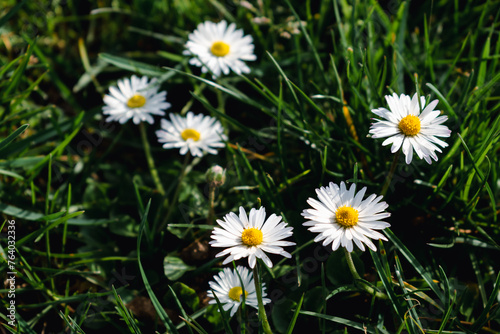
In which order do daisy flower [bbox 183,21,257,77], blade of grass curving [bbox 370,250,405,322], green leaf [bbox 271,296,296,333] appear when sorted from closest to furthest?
blade of grass curving [bbox 370,250,405,322], green leaf [bbox 271,296,296,333], daisy flower [bbox 183,21,257,77]

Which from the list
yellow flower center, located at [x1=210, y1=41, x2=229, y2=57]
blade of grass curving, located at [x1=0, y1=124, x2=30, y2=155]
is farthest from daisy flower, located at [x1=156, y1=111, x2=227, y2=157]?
blade of grass curving, located at [x1=0, y1=124, x2=30, y2=155]

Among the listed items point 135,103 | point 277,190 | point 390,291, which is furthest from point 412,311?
point 135,103

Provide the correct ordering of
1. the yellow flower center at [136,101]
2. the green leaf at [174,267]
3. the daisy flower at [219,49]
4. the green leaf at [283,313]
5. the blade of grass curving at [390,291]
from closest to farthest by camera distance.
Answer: the blade of grass curving at [390,291], the green leaf at [283,313], the green leaf at [174,267], the yellow flower center at [136,101], the daisy flower at [219,49]

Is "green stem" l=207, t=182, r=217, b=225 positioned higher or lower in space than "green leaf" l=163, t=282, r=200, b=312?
higher

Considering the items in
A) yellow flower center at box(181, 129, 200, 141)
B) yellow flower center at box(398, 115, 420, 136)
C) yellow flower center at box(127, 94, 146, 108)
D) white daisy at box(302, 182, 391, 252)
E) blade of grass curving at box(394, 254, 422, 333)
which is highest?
yellow flower center at box(398, 115, 420, 136)

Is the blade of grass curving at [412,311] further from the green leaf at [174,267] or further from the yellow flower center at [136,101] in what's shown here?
the yellow flower center at [136,101]

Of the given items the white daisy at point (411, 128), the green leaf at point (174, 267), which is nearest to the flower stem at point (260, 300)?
the green leaf at point (174, 267)

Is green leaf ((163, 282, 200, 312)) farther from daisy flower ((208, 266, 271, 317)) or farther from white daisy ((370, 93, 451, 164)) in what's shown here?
white daisy ((370, 93, 451, 164))
